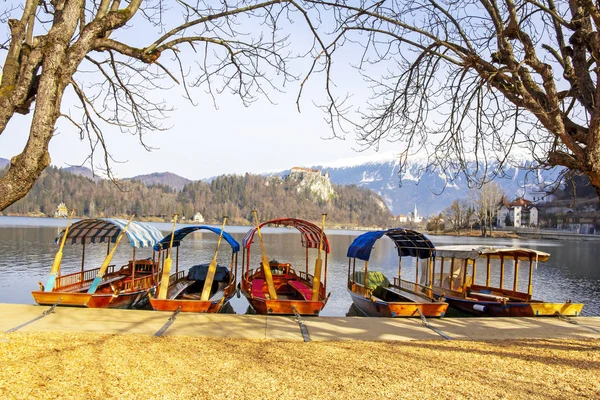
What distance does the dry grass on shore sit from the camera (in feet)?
20.3

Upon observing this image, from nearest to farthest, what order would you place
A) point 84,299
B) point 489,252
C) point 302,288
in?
1. point 84,299
2. point 489,252
3. point 302,288

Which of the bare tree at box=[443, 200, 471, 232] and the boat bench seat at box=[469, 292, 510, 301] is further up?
the bare tree at box=[443, 200, 471, 232]

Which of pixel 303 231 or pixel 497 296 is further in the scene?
pixel 303 231

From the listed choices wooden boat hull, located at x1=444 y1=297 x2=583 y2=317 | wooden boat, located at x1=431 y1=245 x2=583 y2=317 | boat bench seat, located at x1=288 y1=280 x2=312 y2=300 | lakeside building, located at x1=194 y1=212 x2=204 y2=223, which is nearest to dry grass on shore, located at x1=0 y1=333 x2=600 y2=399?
wooden boat hull, located at x1=444 y1=297 x2=583 y2=317

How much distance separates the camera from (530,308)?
15.6 meters

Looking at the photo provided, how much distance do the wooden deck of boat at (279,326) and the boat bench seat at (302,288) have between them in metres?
5.17

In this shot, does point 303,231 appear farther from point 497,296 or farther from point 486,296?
point 497,296

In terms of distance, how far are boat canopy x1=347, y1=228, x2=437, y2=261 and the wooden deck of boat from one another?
5.44 m

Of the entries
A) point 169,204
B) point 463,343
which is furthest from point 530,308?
point 169,204

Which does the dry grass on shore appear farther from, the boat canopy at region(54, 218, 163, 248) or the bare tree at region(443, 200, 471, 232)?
the bare tree at region(443, 200, 471, 232)

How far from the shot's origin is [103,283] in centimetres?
1830

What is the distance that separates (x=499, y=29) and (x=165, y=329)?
8.82m

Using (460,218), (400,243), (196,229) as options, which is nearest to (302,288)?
(400,243)

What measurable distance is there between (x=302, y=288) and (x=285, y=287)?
1057 mm
